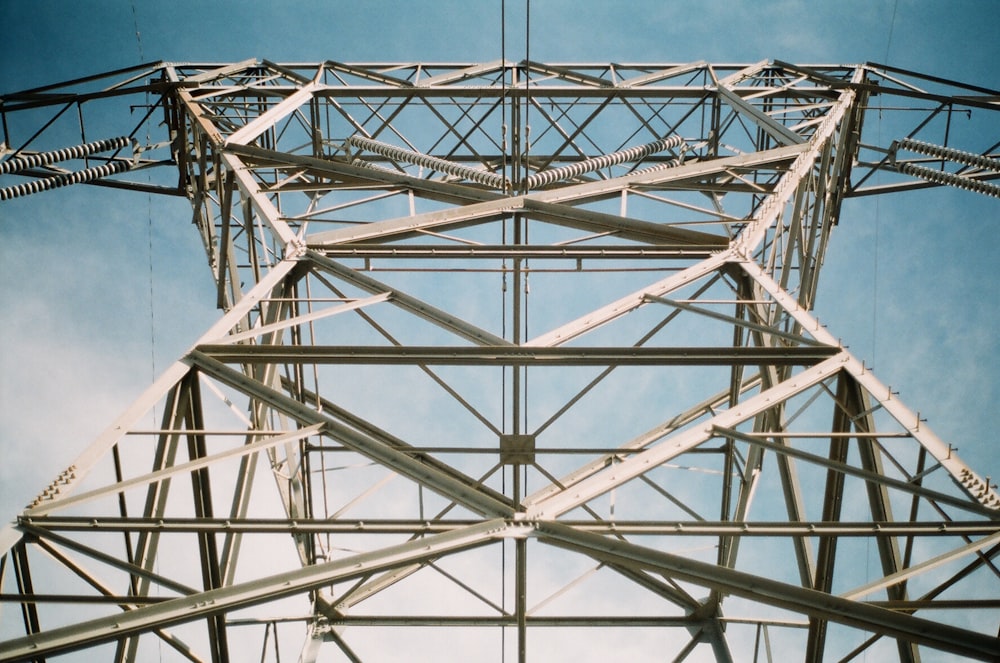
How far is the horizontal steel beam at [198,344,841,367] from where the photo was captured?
37.2 ft

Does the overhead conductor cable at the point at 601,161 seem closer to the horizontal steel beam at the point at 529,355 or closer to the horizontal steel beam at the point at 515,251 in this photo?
the horizontal steel beam at the point at 515,251

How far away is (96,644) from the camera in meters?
7.93

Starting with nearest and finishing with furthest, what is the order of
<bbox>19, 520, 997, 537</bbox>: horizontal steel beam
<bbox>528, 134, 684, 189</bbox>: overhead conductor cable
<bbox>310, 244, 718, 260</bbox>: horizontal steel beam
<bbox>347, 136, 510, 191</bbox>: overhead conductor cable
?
<bbox>19, 520, 997, 537</bbox>: horizontal steel beam → <bbox>310, 244, 718, 260</bbox>: horizontal steel beam → <bbox>347, 136, 510, 191</bbox>: overhead conductor cable → <bbox>528, 134, 684, 189</bbox>: overhead conductor cable

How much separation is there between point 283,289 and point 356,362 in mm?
2912

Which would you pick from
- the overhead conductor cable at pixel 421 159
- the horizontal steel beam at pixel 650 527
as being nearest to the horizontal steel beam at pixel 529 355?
the horizontal steel beam at pixel 650 527

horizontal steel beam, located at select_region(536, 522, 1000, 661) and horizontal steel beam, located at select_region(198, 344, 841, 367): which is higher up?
horizontal steel beam, located at select_region(198, 344, 841, 367)

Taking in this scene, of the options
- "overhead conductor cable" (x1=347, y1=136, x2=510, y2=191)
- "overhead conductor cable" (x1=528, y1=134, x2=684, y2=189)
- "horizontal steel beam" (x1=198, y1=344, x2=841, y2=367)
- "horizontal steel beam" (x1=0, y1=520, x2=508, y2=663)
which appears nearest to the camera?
"horizontal steel beam" (x1=0, y1=520, x2=508, y2=663)

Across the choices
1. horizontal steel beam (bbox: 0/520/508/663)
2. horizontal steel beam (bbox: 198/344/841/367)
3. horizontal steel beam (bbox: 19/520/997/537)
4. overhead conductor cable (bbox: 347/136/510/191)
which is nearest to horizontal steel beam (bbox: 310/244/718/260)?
horizontal steel beam (bbox: 198/344/841/367)

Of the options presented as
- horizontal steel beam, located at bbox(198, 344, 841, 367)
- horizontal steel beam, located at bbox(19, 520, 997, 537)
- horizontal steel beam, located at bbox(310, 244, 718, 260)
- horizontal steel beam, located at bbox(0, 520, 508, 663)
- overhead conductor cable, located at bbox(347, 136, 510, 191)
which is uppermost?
overhead conductor cable, located at bbox(347, 136, 510, 191)

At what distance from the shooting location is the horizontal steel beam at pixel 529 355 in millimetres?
11352

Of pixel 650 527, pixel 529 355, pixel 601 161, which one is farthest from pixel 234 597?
pixel 601 161

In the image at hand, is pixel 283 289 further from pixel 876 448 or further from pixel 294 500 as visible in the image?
pixel 876 448

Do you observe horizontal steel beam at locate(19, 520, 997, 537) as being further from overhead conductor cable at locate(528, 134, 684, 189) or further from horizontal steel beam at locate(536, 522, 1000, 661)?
overhead conductor cable at locate(528, 134, 684, 189)

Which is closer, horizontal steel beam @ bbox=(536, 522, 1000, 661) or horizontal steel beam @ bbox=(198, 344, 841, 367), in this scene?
horizontal steel beam @ bbox=(536, 522, 1000, 661)
